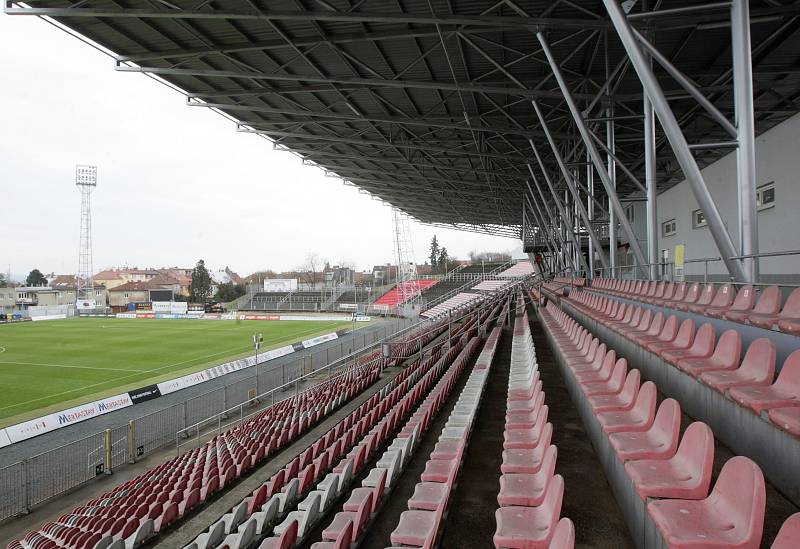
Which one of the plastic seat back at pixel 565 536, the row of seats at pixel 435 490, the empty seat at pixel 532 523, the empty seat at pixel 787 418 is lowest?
the row of seats at pixel 435 490

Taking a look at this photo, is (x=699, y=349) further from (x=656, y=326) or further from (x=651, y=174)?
(x=651, y=174)

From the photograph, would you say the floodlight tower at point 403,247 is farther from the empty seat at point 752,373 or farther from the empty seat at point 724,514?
the empty seat at point 724,514

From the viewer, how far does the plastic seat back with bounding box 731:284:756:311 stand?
14.2 ft

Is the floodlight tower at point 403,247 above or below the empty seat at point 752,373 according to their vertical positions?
above

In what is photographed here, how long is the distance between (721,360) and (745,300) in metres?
1.66

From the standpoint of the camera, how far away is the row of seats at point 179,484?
5.91m

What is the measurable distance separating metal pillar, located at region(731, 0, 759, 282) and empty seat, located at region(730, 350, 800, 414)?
3.86 metres

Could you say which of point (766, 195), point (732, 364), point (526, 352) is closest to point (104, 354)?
point (526, 352)

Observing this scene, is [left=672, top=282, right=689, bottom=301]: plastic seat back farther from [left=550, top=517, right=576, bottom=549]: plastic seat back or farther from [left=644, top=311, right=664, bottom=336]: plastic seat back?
[left=550, top=517, right=576, bottom=549]: plastic seat back

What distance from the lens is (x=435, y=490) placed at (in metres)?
3.56

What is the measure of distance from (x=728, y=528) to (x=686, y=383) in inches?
79.0

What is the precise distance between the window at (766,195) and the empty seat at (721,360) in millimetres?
11662

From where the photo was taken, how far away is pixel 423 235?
96625 millimetres

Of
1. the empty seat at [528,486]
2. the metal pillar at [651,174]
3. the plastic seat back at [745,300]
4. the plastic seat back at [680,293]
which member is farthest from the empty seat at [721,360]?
the metal pillar at [651,174]
